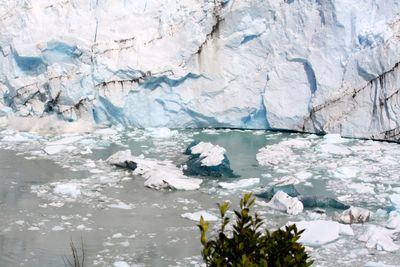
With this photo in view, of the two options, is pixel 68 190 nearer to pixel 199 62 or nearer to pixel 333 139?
pixel 199 62

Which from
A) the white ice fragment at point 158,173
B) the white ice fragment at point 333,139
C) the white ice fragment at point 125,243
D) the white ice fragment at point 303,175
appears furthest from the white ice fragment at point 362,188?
the white ice fragment at point 125,243

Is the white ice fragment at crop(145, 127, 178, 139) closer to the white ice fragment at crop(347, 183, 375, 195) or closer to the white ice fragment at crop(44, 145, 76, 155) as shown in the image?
the white ice fragment at crop(44, 145, 76, 155)

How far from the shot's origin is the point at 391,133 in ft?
30.5

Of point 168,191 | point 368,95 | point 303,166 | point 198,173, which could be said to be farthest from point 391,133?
point 168,191

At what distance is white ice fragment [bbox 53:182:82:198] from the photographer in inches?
268

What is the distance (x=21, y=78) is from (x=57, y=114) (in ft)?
3.29

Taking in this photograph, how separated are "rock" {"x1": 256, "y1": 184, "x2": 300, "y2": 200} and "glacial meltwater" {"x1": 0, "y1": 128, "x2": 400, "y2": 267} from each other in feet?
0.74

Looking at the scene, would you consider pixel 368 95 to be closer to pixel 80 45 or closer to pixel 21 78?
pixel 80 45

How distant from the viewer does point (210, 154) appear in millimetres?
7844

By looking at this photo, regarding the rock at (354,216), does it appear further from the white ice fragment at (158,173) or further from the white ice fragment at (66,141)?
the white ice fragment at (66,141)

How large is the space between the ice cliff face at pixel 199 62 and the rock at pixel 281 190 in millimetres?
3197

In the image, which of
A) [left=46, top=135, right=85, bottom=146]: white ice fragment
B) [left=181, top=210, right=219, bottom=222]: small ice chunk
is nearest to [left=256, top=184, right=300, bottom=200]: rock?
[left=181, top=210, right=219, bottom=222]: small ice chunk

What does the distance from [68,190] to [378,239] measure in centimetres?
346

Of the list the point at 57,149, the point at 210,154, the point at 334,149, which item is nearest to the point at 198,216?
the point at 210,154
